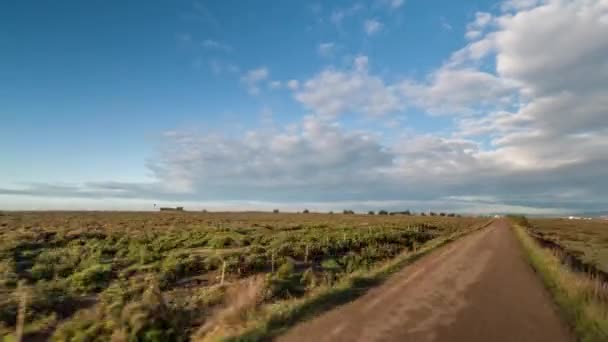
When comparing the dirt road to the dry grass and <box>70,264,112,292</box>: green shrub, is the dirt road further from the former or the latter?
<box>70,264,112,292</box>: green shrub

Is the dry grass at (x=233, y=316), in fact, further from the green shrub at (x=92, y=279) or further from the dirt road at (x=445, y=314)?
the green shrub at (x=92, y=279)

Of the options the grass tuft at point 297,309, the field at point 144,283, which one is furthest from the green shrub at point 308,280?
the grass tuft at point 297,309

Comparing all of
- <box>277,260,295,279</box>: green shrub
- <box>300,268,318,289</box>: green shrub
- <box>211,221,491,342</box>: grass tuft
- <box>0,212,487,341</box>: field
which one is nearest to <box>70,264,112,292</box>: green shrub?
<box>0,212,487,341</box>: field

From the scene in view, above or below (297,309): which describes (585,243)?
below

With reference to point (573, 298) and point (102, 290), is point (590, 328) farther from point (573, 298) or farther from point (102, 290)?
point (102, 290)

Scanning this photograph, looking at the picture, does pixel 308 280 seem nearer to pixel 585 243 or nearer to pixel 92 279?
pixel 92 279

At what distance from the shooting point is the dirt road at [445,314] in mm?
8320

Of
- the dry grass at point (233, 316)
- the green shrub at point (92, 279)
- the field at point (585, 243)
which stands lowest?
the field at point (585, 243)

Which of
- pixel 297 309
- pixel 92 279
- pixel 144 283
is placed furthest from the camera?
pixel 92 279

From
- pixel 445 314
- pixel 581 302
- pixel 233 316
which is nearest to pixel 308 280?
pixel 233 316

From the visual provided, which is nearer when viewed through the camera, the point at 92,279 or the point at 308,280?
the point at 308,280

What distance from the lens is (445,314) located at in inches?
393

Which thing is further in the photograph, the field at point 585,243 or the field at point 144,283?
the field at point 585,243

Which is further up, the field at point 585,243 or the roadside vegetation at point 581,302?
the roadside vegetation at point 581,302
